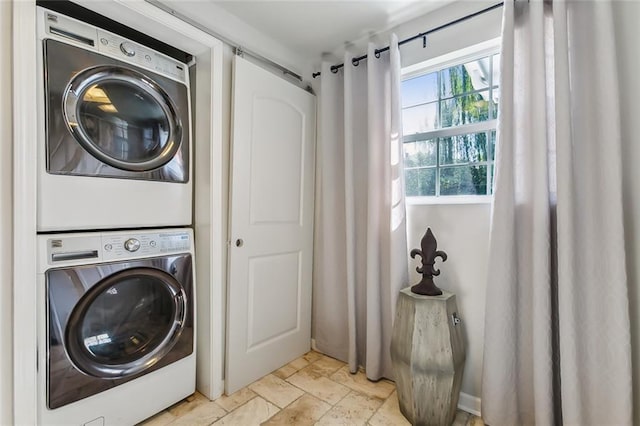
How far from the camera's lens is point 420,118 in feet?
6.14

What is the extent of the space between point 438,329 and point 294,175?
4.36ft

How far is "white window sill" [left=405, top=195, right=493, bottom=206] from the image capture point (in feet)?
5.06

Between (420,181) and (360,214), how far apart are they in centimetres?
45

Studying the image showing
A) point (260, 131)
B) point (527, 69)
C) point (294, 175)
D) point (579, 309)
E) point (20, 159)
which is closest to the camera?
point (20, 159)

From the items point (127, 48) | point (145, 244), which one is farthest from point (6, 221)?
point (127, 48)

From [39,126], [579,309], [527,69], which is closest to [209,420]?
[39,126]

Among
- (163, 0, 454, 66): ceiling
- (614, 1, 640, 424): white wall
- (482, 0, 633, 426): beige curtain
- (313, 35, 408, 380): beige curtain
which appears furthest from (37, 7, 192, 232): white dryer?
(614, 1, 640, 424): white wall

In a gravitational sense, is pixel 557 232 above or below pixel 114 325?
above

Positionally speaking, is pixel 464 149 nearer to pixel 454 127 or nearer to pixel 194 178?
pixel 454 127

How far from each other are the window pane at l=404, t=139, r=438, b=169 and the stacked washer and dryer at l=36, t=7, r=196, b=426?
54.8 inches

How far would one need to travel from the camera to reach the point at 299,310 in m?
2.13

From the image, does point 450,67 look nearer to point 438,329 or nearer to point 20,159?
point 438,329

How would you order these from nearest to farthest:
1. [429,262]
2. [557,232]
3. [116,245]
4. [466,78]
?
[557,232] < [116,245] < [429,262] < [466,78]

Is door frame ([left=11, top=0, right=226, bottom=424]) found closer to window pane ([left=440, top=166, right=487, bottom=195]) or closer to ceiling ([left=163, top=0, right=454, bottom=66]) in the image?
ceiling ([left=163, top=0, right=454, bottom=66])
